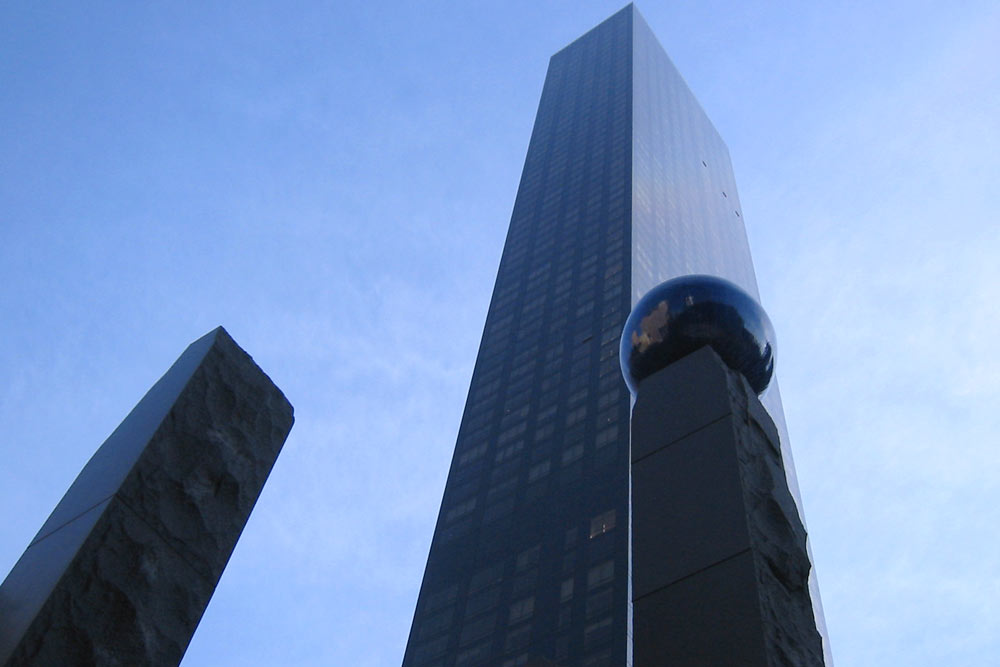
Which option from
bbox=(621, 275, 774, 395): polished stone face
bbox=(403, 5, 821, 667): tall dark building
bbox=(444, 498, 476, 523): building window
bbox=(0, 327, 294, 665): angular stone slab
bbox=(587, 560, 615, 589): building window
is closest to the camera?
bbox=(0, 327, 294, 665): angular stone slab

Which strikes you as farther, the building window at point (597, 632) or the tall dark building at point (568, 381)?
the tall dark building at point (568, 381)

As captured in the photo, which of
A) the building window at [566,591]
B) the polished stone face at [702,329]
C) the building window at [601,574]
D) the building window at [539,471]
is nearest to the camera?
the polished stone face at [702,329]

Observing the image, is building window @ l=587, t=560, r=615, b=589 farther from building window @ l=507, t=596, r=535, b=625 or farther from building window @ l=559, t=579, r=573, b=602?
building window @ l=507, t=596, r=535, b=625

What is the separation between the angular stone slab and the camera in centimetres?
693

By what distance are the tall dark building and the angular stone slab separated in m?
31.0

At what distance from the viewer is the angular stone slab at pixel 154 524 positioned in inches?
273

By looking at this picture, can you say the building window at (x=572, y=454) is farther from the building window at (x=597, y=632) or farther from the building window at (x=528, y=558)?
the building window at (x=597, y=632)

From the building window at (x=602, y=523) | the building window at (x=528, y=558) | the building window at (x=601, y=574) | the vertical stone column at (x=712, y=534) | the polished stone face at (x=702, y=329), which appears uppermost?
the building window at (x=602, y=523)

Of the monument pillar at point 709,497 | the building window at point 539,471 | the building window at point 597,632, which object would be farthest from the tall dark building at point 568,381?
the monument pillar at point 709,497

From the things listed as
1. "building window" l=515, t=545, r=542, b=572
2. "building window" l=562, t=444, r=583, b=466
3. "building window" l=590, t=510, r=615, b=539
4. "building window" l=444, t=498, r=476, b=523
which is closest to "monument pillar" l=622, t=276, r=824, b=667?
"building window" l=590, t=510, r=615, b=539

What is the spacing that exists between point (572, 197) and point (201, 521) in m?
129

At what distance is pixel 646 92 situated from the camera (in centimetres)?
16100

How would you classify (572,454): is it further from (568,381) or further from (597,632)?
(597,632)

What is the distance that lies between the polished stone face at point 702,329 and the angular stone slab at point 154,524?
680 cm
